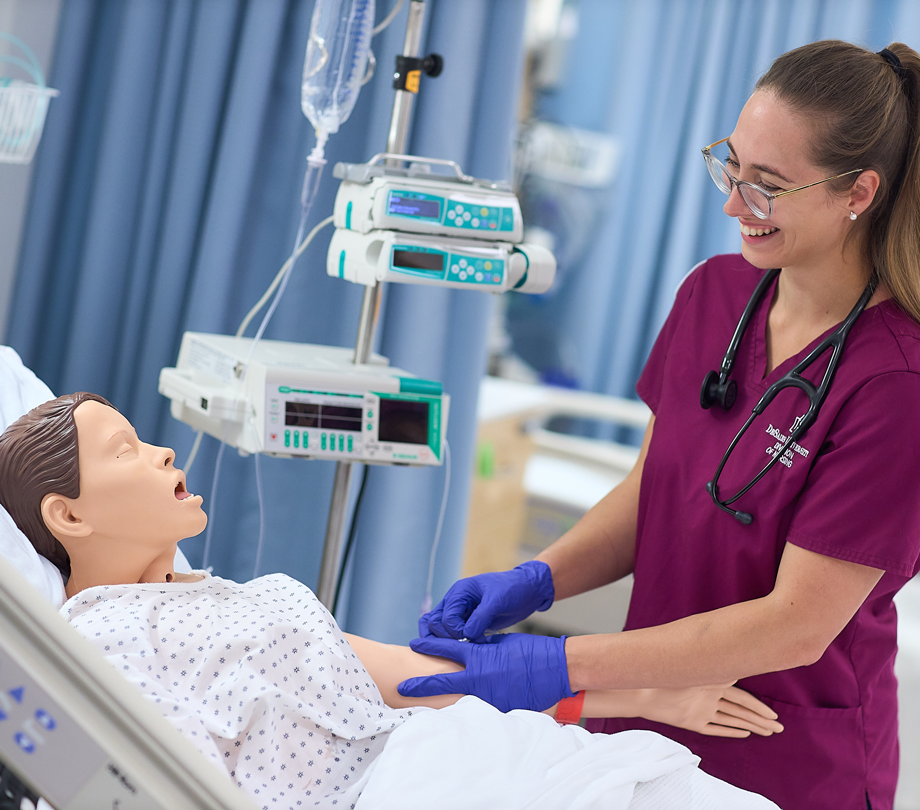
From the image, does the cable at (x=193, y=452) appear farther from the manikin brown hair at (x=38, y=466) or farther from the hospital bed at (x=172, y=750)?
the manikin brown hair at (x=38, y=466)

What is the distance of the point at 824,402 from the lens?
1307mm

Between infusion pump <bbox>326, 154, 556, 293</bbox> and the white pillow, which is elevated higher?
infusion pump <bbox>326, 154, 556, 293</bbox>

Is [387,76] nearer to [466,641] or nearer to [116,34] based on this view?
[116,34]

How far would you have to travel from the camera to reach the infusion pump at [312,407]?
1683 millimetres

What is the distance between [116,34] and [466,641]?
69.9 inches

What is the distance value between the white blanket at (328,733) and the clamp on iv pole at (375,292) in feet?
2.12

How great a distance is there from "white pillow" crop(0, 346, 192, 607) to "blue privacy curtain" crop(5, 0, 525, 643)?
2.31ft

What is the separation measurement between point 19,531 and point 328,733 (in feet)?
1.67

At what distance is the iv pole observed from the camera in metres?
1.85

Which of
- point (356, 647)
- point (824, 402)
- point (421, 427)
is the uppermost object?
point (824, 402)

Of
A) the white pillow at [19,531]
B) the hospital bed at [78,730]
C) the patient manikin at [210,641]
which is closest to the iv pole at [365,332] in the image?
the white pillow at [19,531]

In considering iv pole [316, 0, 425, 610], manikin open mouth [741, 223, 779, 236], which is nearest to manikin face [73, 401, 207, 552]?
iv pole [316, 0, 425, 610]

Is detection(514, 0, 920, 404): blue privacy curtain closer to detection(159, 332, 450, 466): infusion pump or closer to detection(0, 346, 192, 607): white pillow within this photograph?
detection(159, 332, 450, 466): infusion pump

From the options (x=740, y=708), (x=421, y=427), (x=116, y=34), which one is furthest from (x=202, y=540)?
(x=740, y=708)
